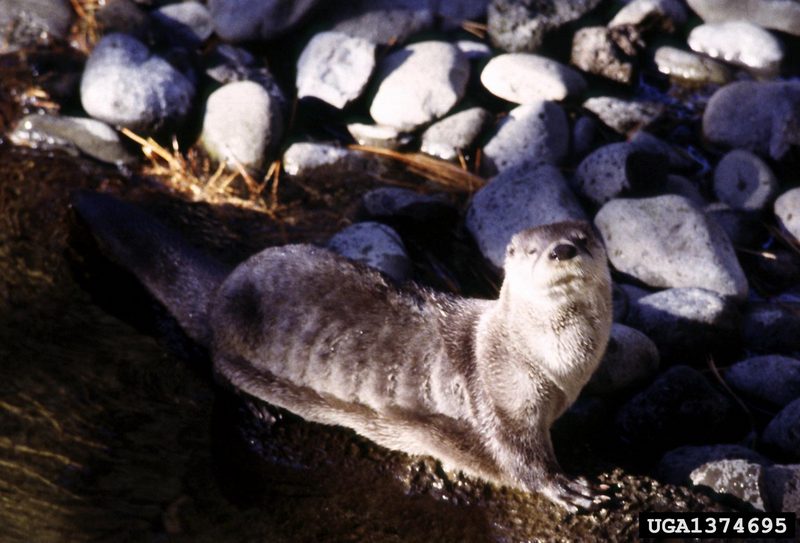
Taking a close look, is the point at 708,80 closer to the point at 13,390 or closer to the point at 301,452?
the point at 301,452

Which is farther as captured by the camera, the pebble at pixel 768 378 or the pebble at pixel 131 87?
the pebble at pixel 131 87

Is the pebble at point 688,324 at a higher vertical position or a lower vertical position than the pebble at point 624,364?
lower

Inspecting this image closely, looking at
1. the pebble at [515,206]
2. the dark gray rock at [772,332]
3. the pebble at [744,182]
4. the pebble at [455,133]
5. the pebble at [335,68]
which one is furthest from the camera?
the pebble at [335,68]

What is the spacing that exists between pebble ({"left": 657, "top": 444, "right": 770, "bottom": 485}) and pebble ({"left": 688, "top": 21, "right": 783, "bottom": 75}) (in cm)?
324

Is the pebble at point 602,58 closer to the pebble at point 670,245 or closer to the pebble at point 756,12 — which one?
the pebble at point 756,12

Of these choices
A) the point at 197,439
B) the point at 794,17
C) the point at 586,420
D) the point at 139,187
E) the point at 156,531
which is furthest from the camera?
the point at 794,17

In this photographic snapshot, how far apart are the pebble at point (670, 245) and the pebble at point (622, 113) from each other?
2.89 ft

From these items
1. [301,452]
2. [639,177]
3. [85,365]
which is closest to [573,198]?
[639,177]

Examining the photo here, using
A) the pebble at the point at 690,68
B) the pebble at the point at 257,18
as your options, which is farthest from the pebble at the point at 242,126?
the pebble at the point at 690,68

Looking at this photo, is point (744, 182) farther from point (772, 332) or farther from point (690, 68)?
point (690, 68)

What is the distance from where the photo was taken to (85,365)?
9.57 ft

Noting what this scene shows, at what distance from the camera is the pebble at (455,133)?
456 cm

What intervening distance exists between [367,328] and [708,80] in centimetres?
343

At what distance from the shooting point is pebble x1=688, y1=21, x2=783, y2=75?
18.0 feet
